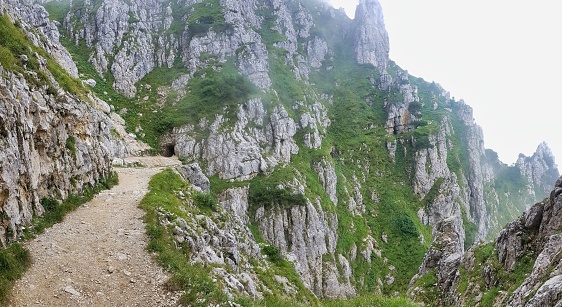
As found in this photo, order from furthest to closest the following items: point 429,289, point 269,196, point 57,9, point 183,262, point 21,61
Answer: point 57,9 < point 269,196 < point 429,289 < point 21,61 < point 183,262

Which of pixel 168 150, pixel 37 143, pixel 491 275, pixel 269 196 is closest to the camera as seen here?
pixel 37 143

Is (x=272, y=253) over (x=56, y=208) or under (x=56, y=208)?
under

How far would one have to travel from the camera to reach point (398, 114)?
346ft

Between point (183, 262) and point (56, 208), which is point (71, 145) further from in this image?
point (183, 262)

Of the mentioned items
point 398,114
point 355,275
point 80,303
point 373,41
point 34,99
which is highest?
point 373,41

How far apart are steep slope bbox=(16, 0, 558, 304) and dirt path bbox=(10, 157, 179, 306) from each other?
12113 millimetres

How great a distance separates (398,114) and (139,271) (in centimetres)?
10370

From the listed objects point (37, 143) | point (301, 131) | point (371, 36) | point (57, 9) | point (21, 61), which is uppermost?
point (371, 36)

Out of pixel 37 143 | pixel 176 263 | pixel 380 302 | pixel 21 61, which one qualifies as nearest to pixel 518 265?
pixel 380 302

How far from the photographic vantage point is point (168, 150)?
6425cm

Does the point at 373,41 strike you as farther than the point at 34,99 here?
Yes

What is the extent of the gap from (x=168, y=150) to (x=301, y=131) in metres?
31.9

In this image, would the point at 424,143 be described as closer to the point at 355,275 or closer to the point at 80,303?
the point at 355,275

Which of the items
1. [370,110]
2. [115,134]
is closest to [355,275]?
[115,134]
